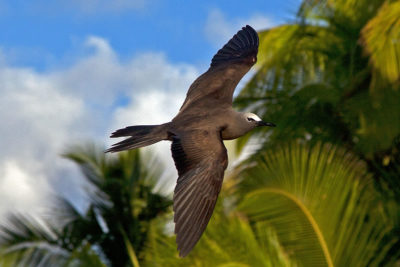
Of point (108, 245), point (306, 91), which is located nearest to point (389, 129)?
point (306, 91)

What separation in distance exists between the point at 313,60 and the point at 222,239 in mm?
5074

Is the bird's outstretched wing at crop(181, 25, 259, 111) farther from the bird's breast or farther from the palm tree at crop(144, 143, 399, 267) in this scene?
the palm tree at crop(144, 143, 399, 267)

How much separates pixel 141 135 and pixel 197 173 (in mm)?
394

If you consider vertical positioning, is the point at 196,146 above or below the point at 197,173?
above

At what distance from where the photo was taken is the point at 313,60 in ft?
38.6

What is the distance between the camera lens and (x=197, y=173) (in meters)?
3.92

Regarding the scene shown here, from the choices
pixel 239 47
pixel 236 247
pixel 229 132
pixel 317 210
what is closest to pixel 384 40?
pixel 317 210

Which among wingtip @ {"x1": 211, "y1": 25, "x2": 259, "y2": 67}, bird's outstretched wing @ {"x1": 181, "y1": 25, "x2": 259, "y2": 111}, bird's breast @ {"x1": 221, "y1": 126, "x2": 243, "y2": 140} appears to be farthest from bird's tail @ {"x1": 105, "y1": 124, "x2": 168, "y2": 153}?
wingtip @ {"x1": 211, "y1": 25, "x2": 259, "y2": 67}

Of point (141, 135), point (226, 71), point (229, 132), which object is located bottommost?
point (229, 132)

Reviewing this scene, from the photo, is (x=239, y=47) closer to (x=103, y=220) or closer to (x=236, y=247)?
(x=236, y=247)

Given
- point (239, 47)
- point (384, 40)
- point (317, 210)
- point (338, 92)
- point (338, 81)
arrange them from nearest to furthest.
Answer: point (239, 47) < point (317, 210) < point (384, 40) < point (338, 92) < point (338, 81)

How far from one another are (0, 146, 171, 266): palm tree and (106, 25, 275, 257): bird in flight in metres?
6.63

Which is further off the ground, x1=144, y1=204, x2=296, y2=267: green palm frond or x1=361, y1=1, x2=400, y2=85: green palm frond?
x1=361, y1=1, x2=400, y2=85: green palm frond

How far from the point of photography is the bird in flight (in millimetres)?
3719
